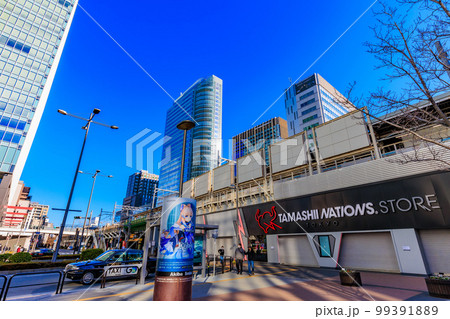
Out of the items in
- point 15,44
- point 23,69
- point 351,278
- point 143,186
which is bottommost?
point 351,278

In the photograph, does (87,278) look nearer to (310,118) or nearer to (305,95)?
(310,118)

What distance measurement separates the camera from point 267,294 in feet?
25.3

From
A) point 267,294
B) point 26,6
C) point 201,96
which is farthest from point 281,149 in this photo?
point 201,96

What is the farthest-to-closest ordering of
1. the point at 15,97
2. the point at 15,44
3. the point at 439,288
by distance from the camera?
the point at 15,44 < the point at 15,97 < the point at 439,288

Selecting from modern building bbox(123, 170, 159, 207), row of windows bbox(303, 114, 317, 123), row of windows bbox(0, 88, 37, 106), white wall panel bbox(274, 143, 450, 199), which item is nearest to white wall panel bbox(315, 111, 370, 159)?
white wall panel bbox(274, 143, 450, 199)

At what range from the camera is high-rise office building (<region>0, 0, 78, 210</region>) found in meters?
45.1

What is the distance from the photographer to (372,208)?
48.0 feet

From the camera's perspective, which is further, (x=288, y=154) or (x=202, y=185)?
(x=202, y=185)

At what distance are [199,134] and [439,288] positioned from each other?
106106mm

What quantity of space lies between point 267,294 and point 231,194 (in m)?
21.0

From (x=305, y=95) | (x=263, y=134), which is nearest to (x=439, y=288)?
(x=305, y=95)

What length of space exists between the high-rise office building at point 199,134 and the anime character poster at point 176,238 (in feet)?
297

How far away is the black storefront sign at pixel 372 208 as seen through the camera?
40.2 ft
